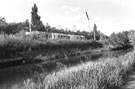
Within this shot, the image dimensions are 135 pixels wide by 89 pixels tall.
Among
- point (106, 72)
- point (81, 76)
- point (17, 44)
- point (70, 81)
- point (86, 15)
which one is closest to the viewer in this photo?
point (70, 81)

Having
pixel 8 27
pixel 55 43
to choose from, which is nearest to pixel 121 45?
pixel 55 43

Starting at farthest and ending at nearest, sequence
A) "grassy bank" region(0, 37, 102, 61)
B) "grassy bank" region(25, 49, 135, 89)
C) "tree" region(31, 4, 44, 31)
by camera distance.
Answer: "tree" region(31, 4, 44, 31) < "grassy bank" region(0, 37, 102, 61) < "grassy bank" region(25, 49, 135, 89)

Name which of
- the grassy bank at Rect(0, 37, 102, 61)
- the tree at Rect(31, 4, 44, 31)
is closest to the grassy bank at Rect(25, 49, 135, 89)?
the grassy bank at Rect(0, 37, 102, 61)

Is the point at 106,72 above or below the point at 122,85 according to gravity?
above

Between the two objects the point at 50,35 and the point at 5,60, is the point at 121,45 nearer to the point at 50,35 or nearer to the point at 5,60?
the point at 50,35

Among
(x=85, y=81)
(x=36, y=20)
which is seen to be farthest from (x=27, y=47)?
(x=36, y=20)

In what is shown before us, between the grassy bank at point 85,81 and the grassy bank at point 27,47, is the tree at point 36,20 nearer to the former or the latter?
the grassy bank at point 27,47

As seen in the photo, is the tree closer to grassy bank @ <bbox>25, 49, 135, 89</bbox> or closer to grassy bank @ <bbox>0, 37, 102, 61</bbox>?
grassy bank @ <bbox>0, 37, 102, 61</bbox>

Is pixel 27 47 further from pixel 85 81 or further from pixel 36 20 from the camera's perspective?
pixel 36 20

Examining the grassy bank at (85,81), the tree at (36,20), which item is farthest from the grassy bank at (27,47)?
the tree at (36,20)

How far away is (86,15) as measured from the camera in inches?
2112

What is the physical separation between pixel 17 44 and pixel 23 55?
204 centimetres

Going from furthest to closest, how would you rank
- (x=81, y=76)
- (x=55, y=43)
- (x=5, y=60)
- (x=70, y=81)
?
1. (x=55, y=43)
2. (x=5, y=60)
3. (x=81, y=76)
4. (x=70, y=81)

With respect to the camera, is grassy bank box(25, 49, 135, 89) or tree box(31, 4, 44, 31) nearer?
grassy bank box(25, 49, 135, 89)
